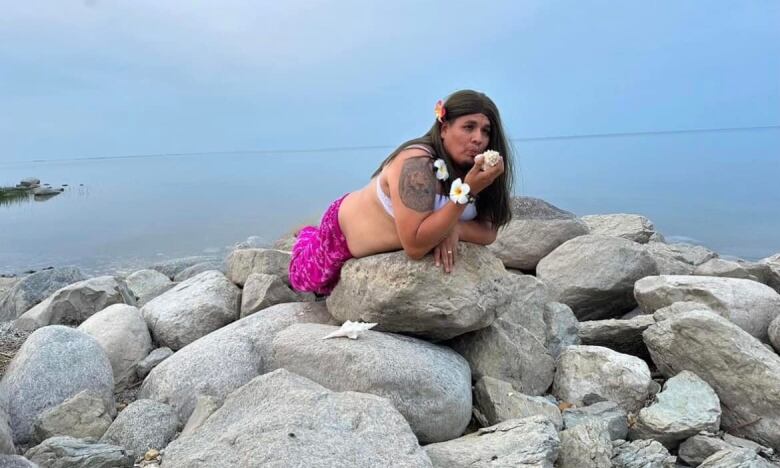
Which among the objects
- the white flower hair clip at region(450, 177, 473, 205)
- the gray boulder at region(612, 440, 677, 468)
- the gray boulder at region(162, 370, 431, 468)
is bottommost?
the gray boulder at region(612, 440, 677, 468)

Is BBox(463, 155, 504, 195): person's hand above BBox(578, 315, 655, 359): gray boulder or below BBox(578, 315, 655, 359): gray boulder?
above

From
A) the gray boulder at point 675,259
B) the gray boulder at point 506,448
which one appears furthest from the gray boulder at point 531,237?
the gray boulder at point 506,448

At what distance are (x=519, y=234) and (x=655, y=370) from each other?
3.67 meters

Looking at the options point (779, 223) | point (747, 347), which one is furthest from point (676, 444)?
point (779, 223)

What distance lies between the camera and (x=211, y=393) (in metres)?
4.98

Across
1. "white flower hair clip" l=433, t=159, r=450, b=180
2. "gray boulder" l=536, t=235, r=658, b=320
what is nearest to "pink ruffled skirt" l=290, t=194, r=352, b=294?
"white flower hair clip" l=433, t=159, r=450, b=180

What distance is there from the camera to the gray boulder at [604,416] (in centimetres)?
462

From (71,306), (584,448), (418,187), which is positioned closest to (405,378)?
(584,448)

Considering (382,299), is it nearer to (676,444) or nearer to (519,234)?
(676,444)

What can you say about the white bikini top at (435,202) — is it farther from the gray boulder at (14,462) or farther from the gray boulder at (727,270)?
the gray boulder at (727,270)

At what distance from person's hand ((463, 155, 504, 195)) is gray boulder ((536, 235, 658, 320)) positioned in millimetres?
3873

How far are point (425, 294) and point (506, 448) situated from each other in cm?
132

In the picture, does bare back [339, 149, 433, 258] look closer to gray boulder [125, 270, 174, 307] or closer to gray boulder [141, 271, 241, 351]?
gray boulder [141, 271, 241, 351]

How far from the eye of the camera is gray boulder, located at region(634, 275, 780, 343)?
6.30 meters
